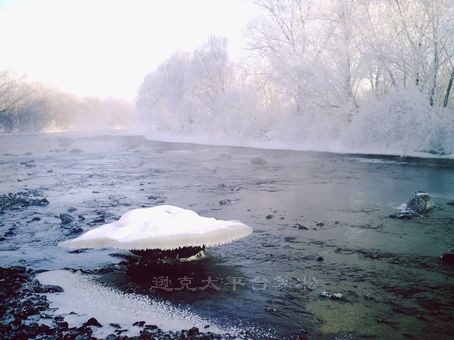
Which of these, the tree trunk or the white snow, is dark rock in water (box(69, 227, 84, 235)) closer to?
the white snow

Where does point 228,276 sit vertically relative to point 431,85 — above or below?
below

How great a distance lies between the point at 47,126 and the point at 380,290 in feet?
411

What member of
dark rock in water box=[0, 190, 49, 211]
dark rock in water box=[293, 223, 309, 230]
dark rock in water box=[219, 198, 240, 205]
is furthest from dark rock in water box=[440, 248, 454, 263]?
dark rock in water box=[0, 190, 49, 211]

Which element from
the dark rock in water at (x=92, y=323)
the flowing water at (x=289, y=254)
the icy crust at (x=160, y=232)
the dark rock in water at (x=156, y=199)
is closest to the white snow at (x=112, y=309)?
the dark rock in water at (x=92, y=323)

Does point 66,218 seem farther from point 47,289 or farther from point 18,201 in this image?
point 47,289

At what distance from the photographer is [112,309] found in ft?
22.2

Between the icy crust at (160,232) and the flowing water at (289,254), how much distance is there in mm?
663

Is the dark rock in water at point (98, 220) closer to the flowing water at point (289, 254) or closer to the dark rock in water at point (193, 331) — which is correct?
the flowing water at point (289, 254)

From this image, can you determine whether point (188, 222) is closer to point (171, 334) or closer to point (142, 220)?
point (142, 220)

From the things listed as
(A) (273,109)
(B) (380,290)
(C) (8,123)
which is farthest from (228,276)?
Result: (C) (8,123)

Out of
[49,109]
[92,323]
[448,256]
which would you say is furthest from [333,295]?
[49,109]

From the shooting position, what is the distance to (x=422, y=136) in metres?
27.7

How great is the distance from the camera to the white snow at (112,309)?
20.4 feet

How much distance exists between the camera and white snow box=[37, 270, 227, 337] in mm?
6223
